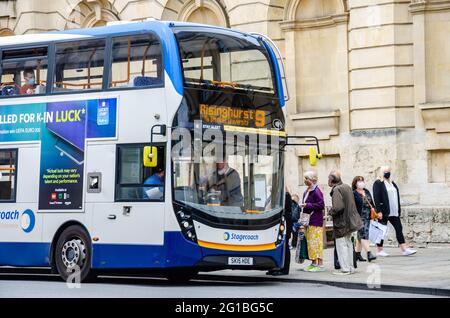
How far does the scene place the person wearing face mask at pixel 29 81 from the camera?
70.4 ft

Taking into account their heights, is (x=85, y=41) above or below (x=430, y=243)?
above

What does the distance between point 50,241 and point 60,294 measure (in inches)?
126

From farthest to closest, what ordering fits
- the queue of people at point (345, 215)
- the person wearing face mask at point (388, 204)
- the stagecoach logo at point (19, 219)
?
the person wearing face mask at point (388, 204), the queue of people at point (345, 215), the stagecoach logo at point (19, 219)

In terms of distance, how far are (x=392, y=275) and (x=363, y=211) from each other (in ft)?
10.1

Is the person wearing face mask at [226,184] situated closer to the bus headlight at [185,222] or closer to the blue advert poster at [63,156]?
the bus headlight at [185,222]

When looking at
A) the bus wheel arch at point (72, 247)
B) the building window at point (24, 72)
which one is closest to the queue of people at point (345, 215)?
the bus wheel arch at point (72, 247)

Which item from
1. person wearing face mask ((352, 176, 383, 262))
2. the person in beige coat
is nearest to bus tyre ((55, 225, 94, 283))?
the person in beige coat

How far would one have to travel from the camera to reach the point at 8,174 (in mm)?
21547

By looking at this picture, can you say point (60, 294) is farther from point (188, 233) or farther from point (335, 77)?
point (335, 77)

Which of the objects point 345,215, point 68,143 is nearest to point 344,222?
point 345,215

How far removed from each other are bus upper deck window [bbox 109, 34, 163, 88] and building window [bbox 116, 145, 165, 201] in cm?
104

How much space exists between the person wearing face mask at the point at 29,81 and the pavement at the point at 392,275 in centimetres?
472
